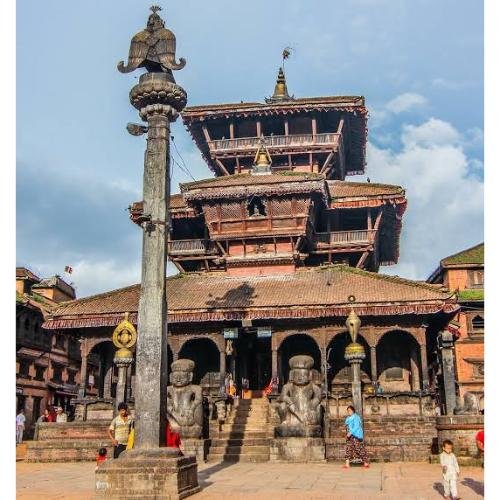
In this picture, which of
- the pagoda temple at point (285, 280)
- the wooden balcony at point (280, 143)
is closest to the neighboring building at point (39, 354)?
the pagoda temple at point (285, 280)

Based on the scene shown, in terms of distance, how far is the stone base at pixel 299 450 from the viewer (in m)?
17.7

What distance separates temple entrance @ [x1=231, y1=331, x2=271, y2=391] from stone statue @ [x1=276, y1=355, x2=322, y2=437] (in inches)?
375

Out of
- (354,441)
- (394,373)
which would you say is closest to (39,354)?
(394,373)

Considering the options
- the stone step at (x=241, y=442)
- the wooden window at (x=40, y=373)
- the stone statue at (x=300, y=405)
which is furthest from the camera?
the wooden window at (x=40, y=373)

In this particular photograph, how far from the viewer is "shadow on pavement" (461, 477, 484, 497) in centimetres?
1144

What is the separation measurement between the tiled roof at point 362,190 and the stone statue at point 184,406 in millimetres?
16672

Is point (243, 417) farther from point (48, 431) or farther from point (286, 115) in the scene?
point (286, 115)

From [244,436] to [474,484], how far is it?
927 centimetres

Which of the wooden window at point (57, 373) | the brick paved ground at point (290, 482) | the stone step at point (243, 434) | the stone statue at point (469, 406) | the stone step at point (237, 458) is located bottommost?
the wooden window at point (57, 373)

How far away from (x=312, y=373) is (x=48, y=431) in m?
8.79

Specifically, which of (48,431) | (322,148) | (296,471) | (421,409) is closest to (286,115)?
(322,148)

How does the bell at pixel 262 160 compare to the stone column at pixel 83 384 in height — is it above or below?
above

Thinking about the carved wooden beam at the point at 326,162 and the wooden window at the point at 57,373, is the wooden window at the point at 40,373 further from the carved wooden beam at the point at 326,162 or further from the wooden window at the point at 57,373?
the carved wooden beam at the point at 326,162

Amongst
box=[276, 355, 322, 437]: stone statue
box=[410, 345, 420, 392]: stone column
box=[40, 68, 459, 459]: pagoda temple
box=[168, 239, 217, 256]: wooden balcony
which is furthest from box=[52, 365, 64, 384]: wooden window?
box=[276, 355, 322, 437]: stone statue
